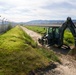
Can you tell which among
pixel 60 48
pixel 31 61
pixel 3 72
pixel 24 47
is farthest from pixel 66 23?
pixel 3 72

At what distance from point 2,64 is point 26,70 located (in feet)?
5.54

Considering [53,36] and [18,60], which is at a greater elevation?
[53,36]

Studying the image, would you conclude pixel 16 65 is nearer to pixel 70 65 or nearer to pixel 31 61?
pixel 31 61

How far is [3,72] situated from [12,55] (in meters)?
3.41

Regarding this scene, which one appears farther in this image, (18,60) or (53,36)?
(53,36)

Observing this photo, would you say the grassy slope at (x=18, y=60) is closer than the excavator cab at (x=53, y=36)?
Yes

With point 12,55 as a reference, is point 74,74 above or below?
below

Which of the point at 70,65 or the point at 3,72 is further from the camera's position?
the point at 70,65

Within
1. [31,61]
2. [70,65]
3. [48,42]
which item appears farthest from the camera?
[48,42]

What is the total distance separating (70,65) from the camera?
17.8 metres

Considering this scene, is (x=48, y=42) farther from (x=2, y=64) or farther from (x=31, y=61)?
(x=2, y=64)

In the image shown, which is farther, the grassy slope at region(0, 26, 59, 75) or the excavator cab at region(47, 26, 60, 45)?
the excavator cab at region(47, 26, 60, 45)

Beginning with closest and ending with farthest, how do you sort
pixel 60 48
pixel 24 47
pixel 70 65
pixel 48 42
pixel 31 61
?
pixel 31 61, pixel 70 65, pixel 24 47, pixel 60 48, pixel 48 42

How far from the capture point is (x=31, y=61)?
1630 cm
